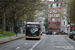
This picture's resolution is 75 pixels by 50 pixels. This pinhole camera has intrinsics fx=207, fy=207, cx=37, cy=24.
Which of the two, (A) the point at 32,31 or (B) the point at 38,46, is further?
(A) the point at 32,31

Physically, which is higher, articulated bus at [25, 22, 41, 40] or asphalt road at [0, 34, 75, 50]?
articulated bus at [25, 22, 41, 40]

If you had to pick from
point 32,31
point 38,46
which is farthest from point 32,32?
point 38,46

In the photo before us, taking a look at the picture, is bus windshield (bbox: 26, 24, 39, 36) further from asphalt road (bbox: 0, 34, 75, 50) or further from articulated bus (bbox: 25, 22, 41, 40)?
asphalt road (bbox: 0, 34, 75, 50)

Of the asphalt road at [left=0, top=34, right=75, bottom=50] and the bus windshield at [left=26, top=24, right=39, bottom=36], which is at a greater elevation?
the bus windshield at [left=26, top=24, right=39, bottom=36]

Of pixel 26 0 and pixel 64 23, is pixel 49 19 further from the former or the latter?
pixel 26 0

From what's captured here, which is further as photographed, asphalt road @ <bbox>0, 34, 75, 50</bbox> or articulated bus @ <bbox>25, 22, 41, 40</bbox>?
articulated bus @ <bbox>25, 22, 41, 40</bbox>

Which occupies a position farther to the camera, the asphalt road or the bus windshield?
the bus windshield

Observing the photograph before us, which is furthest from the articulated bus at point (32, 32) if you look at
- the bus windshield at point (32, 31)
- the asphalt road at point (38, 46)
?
the asphalt road at point (38, 46)

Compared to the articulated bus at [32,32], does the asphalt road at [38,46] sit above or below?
below

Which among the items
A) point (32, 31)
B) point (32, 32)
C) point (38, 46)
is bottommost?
point (38, 46)

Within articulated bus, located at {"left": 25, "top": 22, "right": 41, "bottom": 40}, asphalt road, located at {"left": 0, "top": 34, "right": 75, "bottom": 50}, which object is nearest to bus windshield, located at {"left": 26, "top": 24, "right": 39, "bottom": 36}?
articulated bus, located at {"left": 25, "top": 22, "right": 41, "bottom": 40}

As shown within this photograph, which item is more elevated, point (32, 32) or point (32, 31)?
point (32, 31)

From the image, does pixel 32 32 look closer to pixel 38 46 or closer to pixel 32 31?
pixel 32 31

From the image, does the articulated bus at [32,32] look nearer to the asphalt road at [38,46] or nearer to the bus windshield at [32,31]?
the bus windshield at [32,31]
